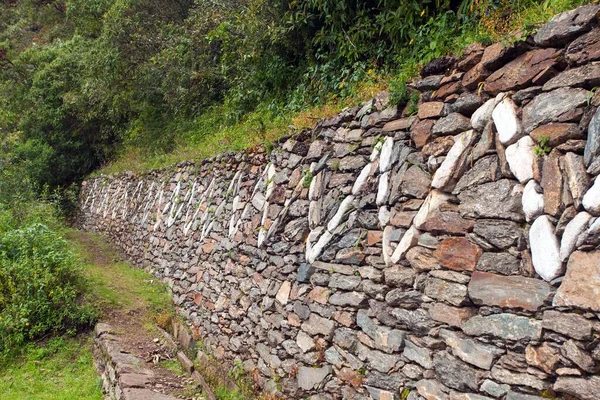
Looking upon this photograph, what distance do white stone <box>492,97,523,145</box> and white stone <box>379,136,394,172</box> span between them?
94 cm

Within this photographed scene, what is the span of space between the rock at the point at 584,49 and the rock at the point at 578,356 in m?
1.35

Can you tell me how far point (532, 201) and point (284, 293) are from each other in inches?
111

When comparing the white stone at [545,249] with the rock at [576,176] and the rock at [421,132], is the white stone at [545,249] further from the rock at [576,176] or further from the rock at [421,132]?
the rock at [421,132]

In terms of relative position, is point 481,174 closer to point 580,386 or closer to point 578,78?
point 578,78

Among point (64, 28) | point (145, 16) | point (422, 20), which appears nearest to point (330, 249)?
point (422, 20)

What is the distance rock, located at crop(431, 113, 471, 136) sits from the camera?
2959 millimetres

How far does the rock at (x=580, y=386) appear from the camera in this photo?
2.10 m

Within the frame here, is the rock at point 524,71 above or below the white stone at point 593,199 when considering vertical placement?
above

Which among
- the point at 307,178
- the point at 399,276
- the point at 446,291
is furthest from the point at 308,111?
the point at 446,291

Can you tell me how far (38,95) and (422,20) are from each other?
15.3 meters

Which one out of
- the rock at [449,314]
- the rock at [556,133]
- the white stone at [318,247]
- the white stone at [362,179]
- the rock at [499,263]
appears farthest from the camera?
the white stone at [318,247]

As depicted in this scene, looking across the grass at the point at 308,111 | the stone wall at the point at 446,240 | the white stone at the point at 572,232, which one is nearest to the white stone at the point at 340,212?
the stone wall at the point at 446,240

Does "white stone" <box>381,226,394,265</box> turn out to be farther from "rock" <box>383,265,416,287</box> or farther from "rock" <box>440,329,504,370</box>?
"rock" <box>440,329,504,370</box>

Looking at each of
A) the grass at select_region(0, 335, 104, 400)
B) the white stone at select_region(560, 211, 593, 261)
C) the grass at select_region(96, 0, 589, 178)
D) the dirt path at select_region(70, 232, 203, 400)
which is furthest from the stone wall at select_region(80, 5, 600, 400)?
the grass at select_region(0, 335, 104, 400)
